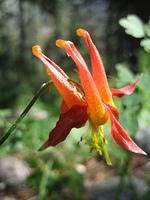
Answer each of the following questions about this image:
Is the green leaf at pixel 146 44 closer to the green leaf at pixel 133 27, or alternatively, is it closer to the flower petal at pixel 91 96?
the green leaf at pixel 133 27

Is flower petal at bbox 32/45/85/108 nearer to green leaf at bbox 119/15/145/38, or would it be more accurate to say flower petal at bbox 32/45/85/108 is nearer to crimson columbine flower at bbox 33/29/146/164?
crimson columbine flower at bbox 33/29/146/164

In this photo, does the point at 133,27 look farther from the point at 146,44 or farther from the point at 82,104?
the point at 82,104

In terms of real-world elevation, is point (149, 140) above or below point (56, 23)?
above

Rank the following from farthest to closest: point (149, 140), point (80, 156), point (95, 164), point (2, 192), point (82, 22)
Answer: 1. point (82, 22)
2. point (95, 164)
3. point (80, 156)
4. point (2, 192)
5. point (149, 140)

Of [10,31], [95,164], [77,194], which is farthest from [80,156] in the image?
[10,31]

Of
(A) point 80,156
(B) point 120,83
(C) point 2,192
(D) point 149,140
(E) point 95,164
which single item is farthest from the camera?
(E) point 95,164

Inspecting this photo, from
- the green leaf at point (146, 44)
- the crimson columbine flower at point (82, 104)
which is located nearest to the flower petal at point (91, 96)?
the crimson columbine flower at point (82, 104)

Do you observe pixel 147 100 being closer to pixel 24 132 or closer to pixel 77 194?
pixel 24 132

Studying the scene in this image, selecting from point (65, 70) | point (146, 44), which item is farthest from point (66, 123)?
point (65, 70)

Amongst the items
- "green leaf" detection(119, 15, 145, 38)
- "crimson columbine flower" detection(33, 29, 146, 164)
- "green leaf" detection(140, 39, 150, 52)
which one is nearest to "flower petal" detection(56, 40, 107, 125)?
"crimson columbine flower" detection(33, 29, 146, 164)

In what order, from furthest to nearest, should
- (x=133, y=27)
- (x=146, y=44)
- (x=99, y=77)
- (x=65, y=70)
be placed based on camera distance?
1. (x=65, y=70)
2. (x=133, y=27)
3. (x=146, y=44)
4. (x=99, y=77)

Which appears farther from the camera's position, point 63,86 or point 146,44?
point 146,44
